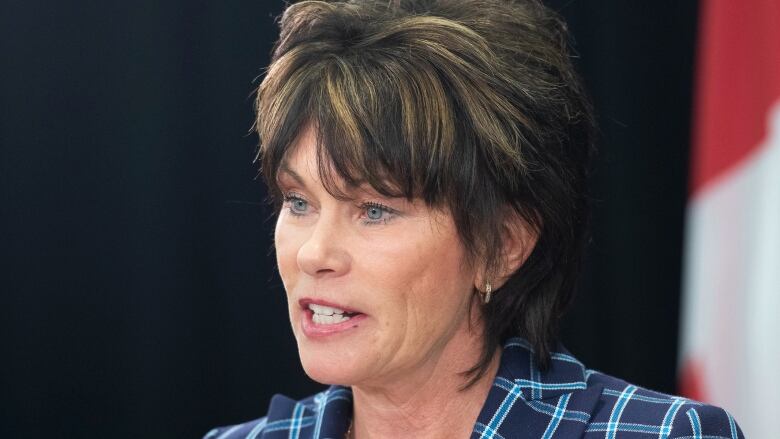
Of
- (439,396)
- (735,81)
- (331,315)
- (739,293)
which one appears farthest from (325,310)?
(735,81)

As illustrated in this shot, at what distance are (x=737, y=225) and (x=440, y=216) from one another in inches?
42.5

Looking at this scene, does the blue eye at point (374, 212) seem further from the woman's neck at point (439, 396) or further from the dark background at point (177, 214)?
the dark background at point (177, 214)

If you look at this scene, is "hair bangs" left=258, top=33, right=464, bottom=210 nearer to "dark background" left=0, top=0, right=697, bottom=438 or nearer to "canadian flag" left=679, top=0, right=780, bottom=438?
"canadian flag" left=679, top=0, right=780, bottom=438

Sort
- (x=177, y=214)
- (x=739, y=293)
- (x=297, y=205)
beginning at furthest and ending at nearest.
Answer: (x=177, y=214) → (x=739, y=293) → (x=297, y=205)

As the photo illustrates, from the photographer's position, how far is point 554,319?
90.4 inches

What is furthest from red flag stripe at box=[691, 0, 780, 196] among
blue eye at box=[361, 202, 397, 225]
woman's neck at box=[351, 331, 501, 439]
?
blue eye at box=[361, 202, 397, 225]

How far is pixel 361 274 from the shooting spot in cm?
204

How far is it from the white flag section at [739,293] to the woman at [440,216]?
0.67 m

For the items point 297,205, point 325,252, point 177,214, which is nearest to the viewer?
point 325,252

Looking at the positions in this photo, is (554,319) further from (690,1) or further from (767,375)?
(690,1)

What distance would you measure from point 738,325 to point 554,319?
2.42 ft

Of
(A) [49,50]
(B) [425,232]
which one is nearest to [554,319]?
(B) [425,232]

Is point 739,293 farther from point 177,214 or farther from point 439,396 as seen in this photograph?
point 177,214

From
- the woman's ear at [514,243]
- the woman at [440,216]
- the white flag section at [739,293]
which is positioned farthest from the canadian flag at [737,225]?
the woman's ear at [514,243]
